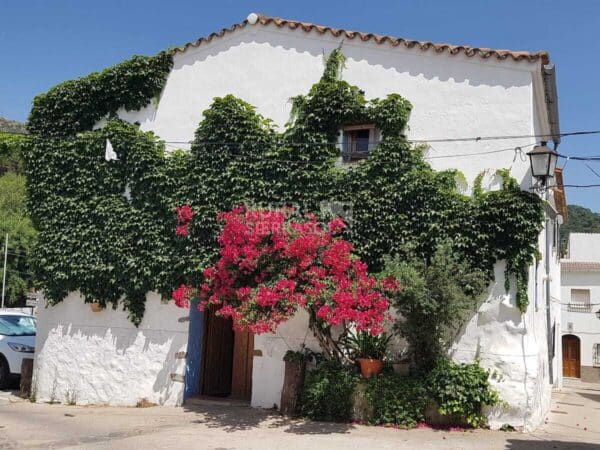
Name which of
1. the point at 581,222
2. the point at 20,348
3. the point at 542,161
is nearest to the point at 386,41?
the point at 542,161

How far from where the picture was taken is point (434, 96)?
10312mm

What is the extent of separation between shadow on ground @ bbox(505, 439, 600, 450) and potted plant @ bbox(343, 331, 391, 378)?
7.43 ft

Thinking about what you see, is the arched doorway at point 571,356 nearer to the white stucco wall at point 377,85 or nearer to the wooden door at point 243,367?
the white stucco wall at point 377,85

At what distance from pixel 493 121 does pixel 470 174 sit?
99cm

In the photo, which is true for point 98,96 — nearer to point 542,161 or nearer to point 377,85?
point 377,85

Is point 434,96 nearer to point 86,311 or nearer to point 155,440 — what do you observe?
point 155,440

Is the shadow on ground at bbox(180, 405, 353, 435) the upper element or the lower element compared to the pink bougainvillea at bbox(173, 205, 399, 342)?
lower

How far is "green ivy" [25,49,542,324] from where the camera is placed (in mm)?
9617

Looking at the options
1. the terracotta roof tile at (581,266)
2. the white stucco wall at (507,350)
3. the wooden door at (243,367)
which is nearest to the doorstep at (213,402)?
the wooden door at (243,367)

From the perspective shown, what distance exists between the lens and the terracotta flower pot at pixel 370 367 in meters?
9.43

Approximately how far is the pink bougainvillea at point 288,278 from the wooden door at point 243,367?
2397 mm

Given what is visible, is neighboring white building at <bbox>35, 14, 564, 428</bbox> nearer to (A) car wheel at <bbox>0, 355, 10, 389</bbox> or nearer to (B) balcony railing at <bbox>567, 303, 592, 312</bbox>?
(A) car wheel at <bbox>0, 355, 10, 389</bbox>

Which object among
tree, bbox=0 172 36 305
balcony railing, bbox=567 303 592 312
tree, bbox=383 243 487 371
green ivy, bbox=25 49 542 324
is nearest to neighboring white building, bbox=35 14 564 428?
green ivy, bbox=25 49 542 324

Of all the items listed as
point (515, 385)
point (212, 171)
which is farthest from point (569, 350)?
point (212, 171)
